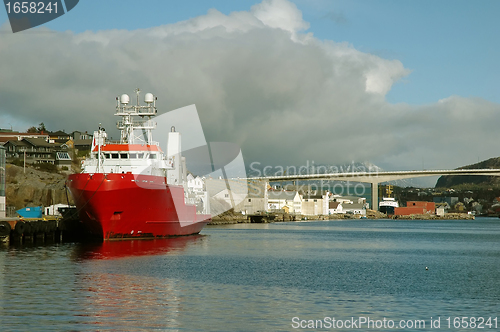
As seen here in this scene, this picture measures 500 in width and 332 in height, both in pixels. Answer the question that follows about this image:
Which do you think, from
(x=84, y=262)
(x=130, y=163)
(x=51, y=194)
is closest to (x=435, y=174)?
(x=51, y=194)

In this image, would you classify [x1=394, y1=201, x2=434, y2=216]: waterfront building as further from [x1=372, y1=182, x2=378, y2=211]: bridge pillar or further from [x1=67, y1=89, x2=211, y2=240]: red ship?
[x1=67, y1=89, x2=211, y2=240]: red ship

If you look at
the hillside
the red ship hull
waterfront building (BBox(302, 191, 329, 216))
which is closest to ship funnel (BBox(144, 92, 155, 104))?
the red ship hull

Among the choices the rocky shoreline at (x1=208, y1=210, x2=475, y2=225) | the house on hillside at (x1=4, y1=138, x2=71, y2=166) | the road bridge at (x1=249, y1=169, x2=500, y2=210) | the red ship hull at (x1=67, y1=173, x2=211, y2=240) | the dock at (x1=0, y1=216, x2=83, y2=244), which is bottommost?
the rocky shoreline at (x1=208, y1=210, x2=475, y2=225)

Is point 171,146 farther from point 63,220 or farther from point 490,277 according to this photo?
point 490,277

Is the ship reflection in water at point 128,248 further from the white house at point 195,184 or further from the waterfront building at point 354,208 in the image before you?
the waterfront building at point 354,208

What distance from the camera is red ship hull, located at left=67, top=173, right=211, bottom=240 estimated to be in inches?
1231

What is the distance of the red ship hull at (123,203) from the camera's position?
31.3m

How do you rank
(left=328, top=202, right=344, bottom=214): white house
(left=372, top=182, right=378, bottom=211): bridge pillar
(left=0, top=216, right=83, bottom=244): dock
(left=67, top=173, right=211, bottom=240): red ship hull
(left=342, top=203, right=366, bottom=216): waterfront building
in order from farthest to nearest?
(left=342, top=203, right=366, bottom=216): waterfront building
(left=328, top=202, right=344, bottom=214): white house
(left=372, top=182, right=378, bottom=211): bridge pillar
(left=0, top=216, right=83, bottom=244): dock
(left=67, top=173, right=211, bottom=240): red ship hull

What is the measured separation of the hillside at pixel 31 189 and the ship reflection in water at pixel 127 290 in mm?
30348

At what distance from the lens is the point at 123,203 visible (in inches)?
1250

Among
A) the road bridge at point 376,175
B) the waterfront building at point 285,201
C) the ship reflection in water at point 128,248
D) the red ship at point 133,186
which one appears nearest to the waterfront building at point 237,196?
the waterfront building at point 285,201

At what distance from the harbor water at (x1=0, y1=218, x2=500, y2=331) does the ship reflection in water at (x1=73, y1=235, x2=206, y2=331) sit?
0.03 m

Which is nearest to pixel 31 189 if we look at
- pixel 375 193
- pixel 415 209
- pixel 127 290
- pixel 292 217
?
pixel 127 290

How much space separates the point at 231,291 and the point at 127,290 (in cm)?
332
